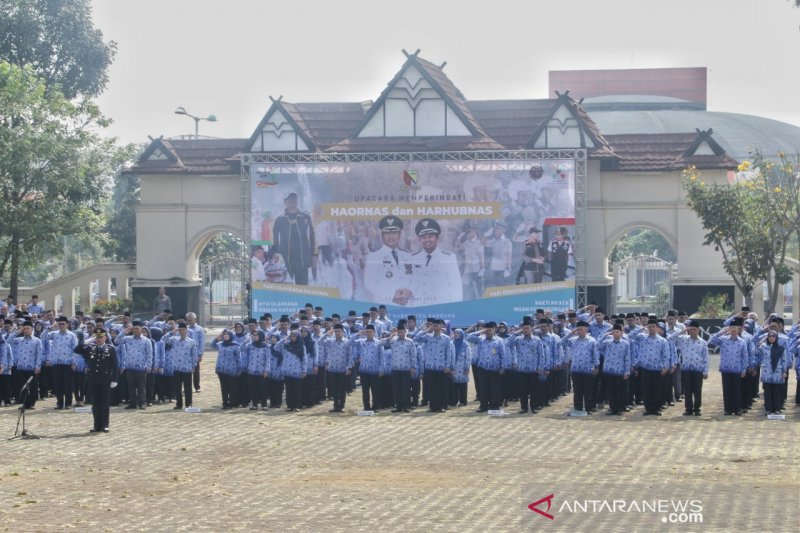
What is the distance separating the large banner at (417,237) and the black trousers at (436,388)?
1305 centimetres

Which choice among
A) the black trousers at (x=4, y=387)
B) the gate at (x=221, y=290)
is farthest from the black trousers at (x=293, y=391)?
the gate at (x=221, y=290)

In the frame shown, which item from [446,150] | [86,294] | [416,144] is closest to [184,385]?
[446,150]

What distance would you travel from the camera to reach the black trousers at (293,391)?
22.9 m

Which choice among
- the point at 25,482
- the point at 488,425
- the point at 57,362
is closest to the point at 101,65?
the point at 57,362

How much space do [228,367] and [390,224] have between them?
13.6 meters

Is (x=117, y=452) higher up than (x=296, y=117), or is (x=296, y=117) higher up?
(x=296, y=117)

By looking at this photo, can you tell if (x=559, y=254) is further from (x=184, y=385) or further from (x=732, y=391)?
(x=184, y=385)

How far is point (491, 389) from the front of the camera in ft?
74.8

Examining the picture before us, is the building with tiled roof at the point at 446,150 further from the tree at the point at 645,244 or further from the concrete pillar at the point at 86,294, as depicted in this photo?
the tree at the point at 645,244

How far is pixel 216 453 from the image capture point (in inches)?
699

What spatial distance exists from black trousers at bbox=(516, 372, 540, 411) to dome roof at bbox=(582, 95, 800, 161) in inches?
1886

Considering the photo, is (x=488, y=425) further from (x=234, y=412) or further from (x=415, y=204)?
(x=415, y=204)

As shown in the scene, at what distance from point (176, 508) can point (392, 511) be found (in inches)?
84.8

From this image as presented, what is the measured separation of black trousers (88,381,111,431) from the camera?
19.8m
